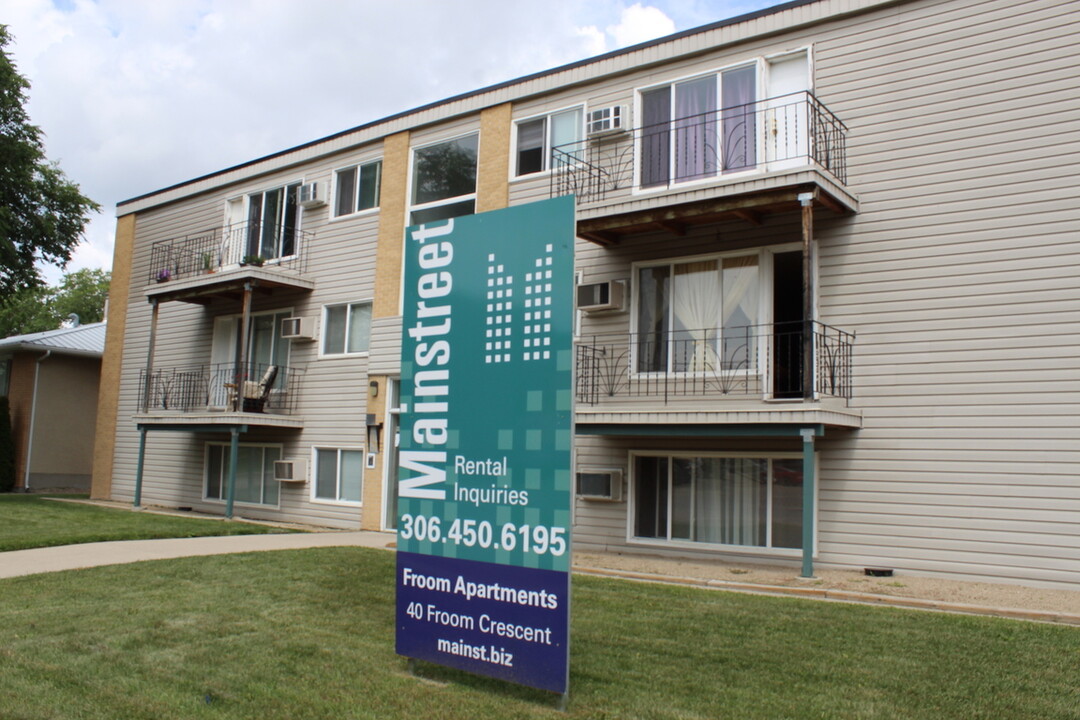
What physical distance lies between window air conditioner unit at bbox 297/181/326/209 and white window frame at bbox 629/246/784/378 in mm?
8243

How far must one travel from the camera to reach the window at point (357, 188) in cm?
1838

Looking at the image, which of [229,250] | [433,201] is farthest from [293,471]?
[433,201]

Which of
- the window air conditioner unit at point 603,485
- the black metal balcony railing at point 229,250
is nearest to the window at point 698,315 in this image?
the window air conditioner unit at point 603,485

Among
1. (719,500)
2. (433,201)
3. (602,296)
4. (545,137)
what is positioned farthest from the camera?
(433,201)

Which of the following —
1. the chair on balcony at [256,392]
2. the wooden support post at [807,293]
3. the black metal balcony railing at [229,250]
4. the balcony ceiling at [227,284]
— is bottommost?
the chair on balcony at [256,392]

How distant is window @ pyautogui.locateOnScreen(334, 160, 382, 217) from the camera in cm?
1838

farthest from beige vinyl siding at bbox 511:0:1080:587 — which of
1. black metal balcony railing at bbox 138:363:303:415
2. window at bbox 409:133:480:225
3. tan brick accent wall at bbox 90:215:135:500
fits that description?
tan brick accent wall at bbox 90:215:135:500

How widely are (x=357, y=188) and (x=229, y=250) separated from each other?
4.26m

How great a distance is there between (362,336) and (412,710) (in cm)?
1299

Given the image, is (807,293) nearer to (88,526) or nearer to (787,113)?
(787,113)

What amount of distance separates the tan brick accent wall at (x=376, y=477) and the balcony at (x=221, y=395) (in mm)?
2318

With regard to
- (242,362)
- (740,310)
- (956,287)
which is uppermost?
(956,287)

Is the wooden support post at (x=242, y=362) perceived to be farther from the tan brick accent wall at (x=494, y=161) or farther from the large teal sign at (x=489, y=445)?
the large teal sign at (x=489, y=445)

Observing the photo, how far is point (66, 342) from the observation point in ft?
88.3
